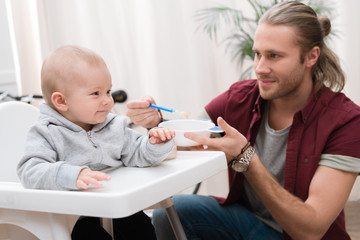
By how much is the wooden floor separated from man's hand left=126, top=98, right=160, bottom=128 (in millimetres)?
1390

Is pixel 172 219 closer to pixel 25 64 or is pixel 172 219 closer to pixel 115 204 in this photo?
pixel 115 204

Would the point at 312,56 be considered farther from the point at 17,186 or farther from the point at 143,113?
the point at 17,186

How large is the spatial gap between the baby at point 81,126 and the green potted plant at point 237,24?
4.69 feet

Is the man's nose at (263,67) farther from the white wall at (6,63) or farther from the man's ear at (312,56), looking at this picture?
the white wall at (6,63)

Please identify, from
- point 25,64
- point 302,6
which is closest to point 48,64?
point 302,6

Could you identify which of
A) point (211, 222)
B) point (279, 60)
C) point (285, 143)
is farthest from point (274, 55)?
point (211, 222)

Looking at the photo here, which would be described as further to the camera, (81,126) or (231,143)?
(231,143)

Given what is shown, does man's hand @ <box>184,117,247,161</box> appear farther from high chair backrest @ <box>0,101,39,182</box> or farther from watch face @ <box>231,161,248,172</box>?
high chair backrest @ <box>0,101,39,182</box>

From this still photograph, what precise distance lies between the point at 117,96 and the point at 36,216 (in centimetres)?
171

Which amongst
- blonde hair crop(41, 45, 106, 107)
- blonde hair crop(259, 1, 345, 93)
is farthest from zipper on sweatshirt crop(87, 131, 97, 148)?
blonde hair crop(259, 1, 345, 93)

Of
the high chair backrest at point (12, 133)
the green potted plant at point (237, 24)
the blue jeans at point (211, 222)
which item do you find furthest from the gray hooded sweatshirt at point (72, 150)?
the green potted plant at point (237, 24)

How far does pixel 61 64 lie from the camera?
862mm

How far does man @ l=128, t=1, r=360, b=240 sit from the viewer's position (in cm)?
123

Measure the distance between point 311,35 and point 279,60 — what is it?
0.54 feet
